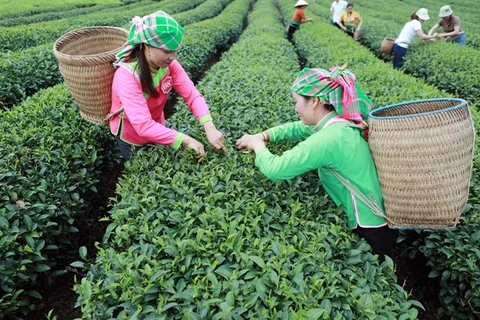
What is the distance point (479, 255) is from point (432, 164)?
900mm

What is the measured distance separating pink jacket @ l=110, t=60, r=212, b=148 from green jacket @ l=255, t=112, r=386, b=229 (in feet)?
2.34

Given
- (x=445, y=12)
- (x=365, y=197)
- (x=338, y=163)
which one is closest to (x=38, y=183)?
(x=338, y=163)

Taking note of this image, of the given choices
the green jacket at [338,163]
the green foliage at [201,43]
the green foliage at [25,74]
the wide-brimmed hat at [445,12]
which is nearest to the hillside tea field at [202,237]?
the green jacket at [338,163]

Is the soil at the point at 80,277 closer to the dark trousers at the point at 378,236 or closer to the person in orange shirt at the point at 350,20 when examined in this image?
the dark trousers at the point at 378,236

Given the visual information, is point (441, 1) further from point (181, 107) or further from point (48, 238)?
point (48, 238)

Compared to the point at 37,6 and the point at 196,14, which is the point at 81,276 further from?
the point at 37,6

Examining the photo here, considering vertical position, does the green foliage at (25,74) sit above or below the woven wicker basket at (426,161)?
below

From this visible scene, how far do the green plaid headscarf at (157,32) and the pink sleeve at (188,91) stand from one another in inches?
18.7

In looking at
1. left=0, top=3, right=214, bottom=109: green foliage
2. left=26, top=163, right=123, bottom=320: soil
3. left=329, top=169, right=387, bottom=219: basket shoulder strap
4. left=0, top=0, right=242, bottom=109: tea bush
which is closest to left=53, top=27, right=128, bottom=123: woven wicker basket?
left=26, top=163, right=123, bottom=320: soil

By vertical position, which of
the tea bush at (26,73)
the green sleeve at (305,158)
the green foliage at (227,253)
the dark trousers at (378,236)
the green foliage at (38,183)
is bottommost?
the tea bush at (26,73)

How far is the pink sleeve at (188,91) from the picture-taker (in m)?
2.74

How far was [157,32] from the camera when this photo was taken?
217 centimetres

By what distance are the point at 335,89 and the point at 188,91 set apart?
4.17 ft

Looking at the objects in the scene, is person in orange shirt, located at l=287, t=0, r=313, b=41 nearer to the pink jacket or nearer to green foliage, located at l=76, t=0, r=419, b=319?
the pink jacket
